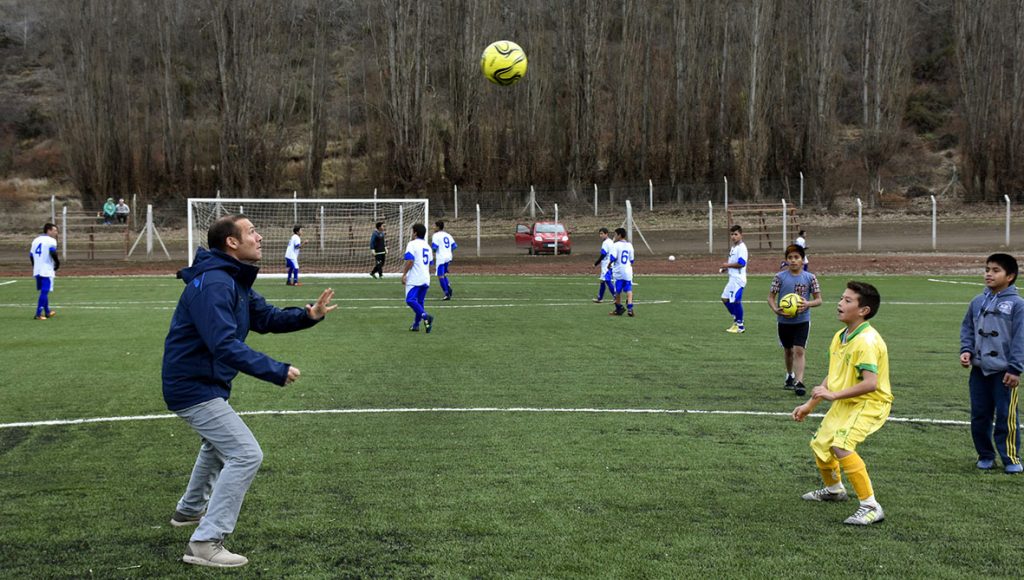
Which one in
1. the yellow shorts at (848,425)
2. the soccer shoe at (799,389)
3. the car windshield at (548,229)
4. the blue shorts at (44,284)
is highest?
the car windshield at (548,229)

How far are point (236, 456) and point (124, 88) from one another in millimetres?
49513

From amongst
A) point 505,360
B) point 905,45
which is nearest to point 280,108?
point 905,45

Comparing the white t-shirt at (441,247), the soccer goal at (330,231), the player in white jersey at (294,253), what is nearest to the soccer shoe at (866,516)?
the white t-shirt at (441,247)

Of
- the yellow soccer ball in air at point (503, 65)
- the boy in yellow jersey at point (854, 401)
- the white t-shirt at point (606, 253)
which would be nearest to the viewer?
the boy in yellow jersey at point (854, 401)

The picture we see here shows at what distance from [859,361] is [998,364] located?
6.71 feet

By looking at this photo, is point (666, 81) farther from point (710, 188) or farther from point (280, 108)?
point (280, 108)

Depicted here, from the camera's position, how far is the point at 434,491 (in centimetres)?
712

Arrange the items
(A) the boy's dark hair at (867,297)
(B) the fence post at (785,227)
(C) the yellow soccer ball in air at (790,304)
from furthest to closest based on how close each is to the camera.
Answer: (B) the fence post at (785,227), (C) the yellow soccer ball in air at (790,304), (A) the boy's dark hair at (867,297)

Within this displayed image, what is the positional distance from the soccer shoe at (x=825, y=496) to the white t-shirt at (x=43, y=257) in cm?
1701

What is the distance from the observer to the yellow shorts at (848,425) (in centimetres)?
653

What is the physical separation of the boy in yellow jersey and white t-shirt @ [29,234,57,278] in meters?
17.1

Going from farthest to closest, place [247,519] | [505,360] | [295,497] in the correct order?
1. [505,360]
2. [295,497]
3. [247,519]

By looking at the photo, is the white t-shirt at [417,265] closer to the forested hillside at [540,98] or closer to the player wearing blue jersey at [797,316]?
the player wearing blue jersey at [797,316]

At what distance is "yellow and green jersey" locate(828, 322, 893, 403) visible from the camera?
257 inches
